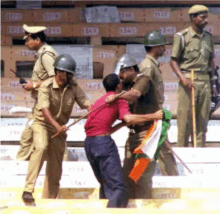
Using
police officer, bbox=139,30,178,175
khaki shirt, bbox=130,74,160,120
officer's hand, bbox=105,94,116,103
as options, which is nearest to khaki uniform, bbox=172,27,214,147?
police officer, bbox=139,30,178,175

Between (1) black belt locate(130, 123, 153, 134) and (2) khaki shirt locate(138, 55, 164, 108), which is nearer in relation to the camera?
(1) black belt locate(130, 123, 153, 134)

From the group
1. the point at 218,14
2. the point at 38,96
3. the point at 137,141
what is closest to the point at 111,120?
the point at 137,141

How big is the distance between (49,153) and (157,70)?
4.65 ft

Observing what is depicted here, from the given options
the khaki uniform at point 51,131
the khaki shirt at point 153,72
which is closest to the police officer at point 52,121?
the khaki uniform at point 51,131

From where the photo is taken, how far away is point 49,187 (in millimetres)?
8375

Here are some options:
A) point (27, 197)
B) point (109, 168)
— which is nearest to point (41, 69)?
point (27, 197)

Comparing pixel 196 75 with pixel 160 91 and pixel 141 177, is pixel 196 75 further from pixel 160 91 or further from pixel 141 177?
pixel 141 177

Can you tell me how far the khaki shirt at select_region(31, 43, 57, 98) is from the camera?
8539 millimetres

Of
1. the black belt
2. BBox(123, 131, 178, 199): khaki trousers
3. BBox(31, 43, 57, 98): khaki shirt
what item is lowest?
BBox(123, 131, 178, 199): khaki trousers

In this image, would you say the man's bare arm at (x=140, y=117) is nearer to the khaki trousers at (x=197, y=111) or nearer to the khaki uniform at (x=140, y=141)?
the khaki uniform at (x=140, y=141)

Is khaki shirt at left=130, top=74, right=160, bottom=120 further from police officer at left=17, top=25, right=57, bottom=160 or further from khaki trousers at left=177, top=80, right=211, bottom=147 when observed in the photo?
khaki trousers at left=177, top=80, right=211, bottom=147

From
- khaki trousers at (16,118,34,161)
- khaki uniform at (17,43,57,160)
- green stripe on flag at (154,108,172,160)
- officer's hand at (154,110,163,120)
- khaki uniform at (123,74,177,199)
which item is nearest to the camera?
officer's hand at (154,110,163,120)

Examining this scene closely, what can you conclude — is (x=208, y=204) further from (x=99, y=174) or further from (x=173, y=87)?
(x=173, y=87)

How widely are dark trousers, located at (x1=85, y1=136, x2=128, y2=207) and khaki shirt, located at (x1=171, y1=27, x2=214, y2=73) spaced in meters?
1.95
